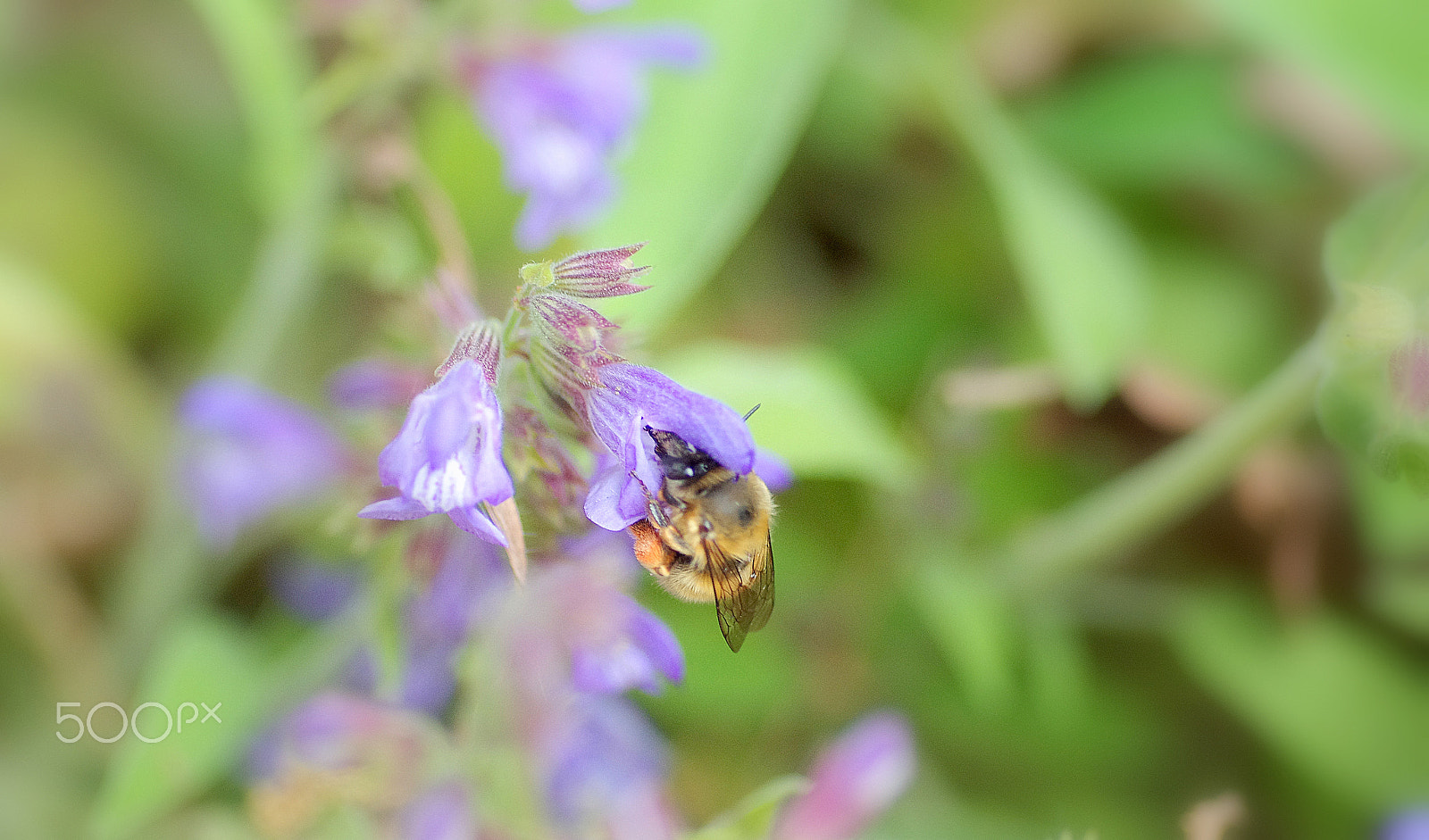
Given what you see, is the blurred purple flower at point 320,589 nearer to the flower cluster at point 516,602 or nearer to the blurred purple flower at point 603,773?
the flower cluster at point 516,602

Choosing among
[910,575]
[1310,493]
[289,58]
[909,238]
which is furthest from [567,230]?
[1310,493]

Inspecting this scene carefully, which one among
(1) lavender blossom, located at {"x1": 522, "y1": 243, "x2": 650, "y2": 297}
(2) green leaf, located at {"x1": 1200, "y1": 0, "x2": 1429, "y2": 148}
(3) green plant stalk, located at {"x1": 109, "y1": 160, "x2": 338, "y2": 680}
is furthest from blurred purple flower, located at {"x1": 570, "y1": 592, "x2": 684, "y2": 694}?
(2) green leaf, located at {"x1": 1200, "y1": 0, "x2": 1429, "y2": 148}

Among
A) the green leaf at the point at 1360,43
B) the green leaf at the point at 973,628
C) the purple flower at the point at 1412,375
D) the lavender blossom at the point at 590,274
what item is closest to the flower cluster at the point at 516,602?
the lavender blossom at the point at 590,274

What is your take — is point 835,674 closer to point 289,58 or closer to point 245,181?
point 289,58

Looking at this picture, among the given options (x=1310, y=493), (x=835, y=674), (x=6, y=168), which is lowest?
(x=835, y=674)

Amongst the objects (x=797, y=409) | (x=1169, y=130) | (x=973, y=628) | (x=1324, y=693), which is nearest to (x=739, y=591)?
(x=797, y=409)

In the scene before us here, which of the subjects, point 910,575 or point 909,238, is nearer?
point 910,575

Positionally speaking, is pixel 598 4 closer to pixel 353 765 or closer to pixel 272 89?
pixel 272 89
